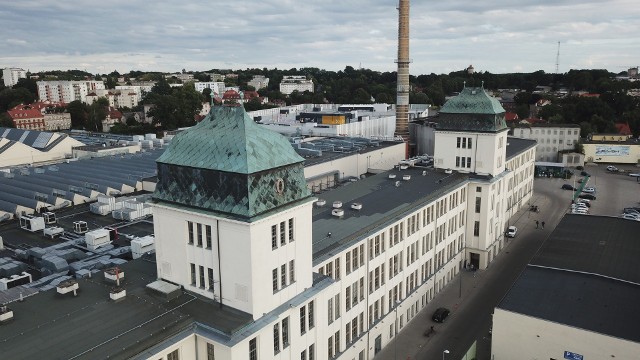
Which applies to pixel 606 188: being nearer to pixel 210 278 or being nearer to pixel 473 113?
pixel 473 113

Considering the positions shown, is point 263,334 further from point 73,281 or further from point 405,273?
point 405,273

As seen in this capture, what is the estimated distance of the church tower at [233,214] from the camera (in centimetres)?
2533

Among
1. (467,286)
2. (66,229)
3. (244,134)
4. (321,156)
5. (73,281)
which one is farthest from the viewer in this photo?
(321,156)

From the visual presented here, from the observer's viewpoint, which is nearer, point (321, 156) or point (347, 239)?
point (347, 239)

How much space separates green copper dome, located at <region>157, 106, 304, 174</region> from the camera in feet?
83.1

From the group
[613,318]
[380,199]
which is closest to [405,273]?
[380,199]

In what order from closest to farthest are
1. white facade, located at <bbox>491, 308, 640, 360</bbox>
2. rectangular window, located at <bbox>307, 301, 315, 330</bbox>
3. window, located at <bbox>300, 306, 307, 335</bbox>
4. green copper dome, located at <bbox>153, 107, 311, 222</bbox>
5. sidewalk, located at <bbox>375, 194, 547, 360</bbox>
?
green copper dome, located at <bbox>153, 107, 311, 222</bbox>, window, located at <bbox>300, 306, 307, 335</bbox>, rectangular window, located at <bbox>307, 301, 315, 330</bbox>, white facade, located at <bbox>491, 308, 640, 360</bbox>, sidewalk, located at <bbox>375, 194, 547, 360</bbox>

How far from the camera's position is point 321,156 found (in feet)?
251

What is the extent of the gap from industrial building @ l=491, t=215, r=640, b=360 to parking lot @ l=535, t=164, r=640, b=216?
1690 inches

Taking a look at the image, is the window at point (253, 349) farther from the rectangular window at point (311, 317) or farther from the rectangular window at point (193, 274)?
the rectangular window at point (311, 317)

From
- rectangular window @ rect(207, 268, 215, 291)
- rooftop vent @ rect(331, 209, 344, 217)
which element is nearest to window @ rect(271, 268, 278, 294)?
rectangular window @ rect(207, 268, 215, 291)

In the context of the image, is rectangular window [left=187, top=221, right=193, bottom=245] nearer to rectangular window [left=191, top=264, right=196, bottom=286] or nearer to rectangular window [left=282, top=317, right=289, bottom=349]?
rectangular window [left=191, top=264, right=196, bottom=286]

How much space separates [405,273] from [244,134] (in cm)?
2750

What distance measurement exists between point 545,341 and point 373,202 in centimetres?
1894
